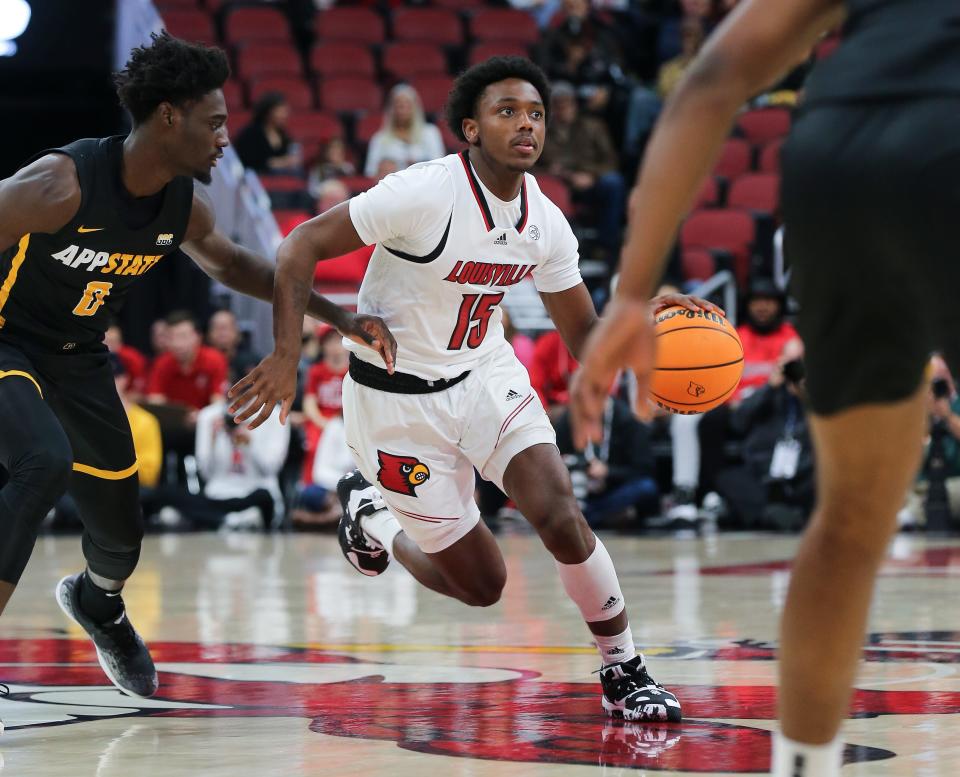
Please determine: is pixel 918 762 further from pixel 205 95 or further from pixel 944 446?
pixel 944 446

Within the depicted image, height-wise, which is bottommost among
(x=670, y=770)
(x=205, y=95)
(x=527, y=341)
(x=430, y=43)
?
(x=670, y=770)

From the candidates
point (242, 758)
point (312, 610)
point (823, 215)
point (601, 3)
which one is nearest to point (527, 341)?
point (312, 610)

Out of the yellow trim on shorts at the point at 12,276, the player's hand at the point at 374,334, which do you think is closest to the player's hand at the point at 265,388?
the player's hand at the point at 374,334

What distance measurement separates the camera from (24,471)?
12.8 ft

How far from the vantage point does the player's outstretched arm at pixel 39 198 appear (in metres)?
3.95

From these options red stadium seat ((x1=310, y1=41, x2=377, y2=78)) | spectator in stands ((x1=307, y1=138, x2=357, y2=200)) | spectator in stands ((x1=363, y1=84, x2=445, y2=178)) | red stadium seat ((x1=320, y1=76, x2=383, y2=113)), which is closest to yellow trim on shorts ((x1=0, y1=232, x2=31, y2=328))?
spectator in stands ((x1=363, y1=84, x2=445, y2=178))

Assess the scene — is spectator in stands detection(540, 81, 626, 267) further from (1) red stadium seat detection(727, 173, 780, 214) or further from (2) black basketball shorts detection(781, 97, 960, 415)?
(2) black basketball shorts detection(781, 97, 960, 415)

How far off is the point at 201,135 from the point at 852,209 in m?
2.61

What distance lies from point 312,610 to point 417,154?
8109 mm

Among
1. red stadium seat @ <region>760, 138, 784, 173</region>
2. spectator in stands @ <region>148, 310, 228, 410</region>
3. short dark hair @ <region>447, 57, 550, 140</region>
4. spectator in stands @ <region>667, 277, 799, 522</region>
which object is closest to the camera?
short dark hair @ <region>447, 57, 550, 140</region>

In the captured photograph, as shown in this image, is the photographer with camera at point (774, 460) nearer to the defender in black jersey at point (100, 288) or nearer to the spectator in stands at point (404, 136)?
the spectator in stands at point (404, 136)

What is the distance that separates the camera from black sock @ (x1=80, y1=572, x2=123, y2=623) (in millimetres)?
4613

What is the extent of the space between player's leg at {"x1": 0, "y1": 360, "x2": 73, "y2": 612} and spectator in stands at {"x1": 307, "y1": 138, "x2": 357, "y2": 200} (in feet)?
34.2

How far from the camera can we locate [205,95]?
171 inches
